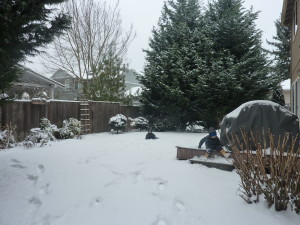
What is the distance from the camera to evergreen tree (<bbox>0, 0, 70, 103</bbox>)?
4.54 metres

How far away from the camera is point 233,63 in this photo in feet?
43.2

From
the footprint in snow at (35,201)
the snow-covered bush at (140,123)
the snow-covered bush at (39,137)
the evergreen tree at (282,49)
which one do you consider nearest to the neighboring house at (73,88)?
the snow-covered bush at (140,123)

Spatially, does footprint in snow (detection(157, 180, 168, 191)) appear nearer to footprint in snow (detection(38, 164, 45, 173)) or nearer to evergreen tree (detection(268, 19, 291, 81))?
footprint in snow (detection(38, 164, 45, 173))

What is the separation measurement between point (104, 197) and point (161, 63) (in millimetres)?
10986

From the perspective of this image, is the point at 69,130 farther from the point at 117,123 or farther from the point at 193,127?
the point at 193,127

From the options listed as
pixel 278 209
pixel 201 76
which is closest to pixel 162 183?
pixel 278 209

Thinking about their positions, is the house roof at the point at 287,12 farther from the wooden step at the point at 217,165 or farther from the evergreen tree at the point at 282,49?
the evergreen tree at the point at 282,49

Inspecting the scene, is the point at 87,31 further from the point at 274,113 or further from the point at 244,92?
the point at 274,113

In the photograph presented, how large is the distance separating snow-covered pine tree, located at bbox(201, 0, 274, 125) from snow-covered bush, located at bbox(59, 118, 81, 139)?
618 centimetres

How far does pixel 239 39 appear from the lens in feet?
44.4

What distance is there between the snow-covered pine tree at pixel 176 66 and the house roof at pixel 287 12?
11.5 ft

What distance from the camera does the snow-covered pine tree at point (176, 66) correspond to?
13.5 m

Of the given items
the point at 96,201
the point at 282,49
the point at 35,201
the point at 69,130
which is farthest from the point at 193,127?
the point at 282,49

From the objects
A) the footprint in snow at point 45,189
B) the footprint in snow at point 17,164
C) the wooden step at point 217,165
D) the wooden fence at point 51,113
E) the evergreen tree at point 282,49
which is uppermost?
the evergreen tree at point 282,49
